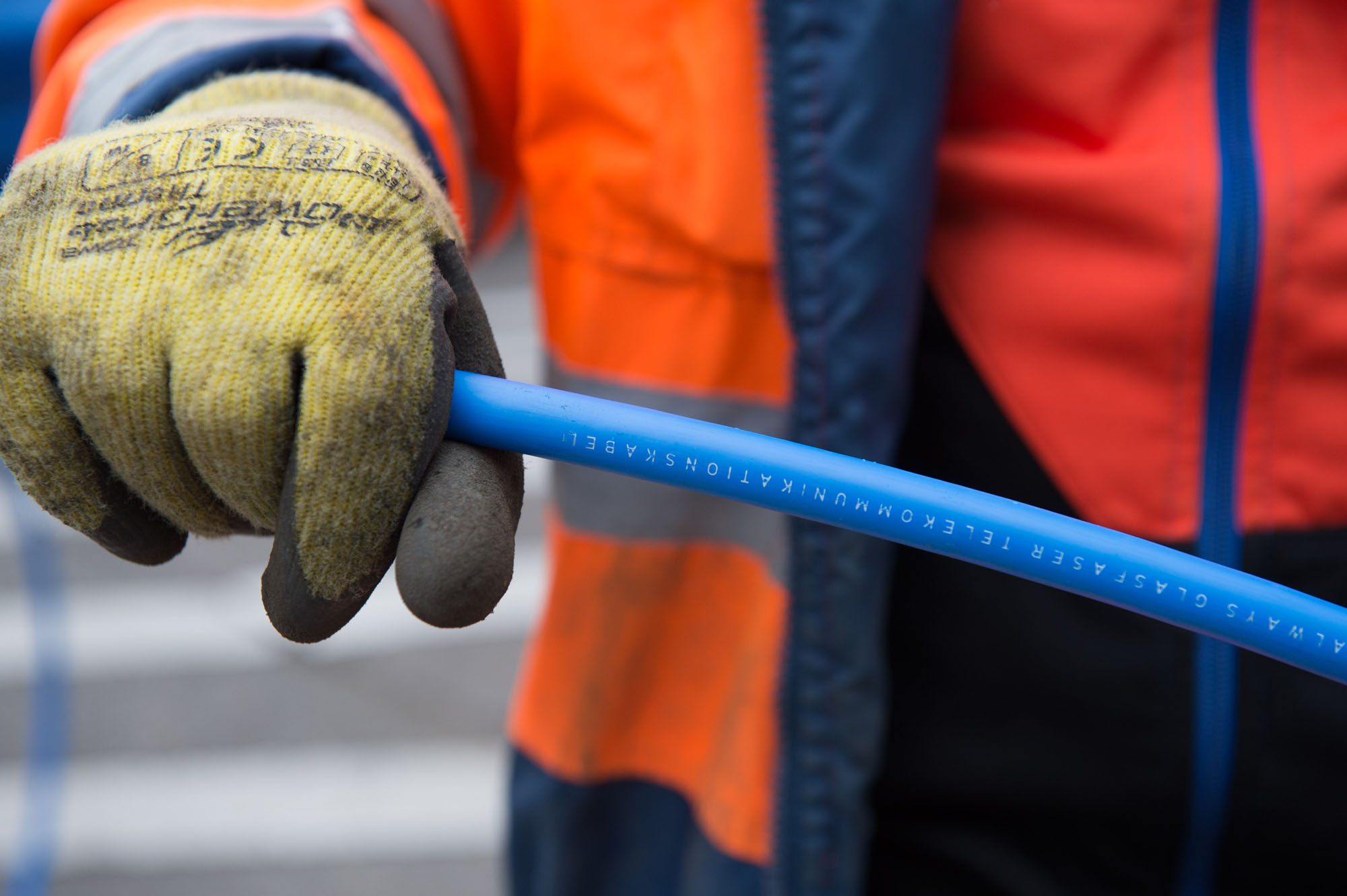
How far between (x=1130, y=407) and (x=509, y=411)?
48 centimetres

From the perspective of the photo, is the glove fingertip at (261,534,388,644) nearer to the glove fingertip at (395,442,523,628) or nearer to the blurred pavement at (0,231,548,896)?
the glove fingertip at (395,442,523,628)

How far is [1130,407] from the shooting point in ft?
2.65

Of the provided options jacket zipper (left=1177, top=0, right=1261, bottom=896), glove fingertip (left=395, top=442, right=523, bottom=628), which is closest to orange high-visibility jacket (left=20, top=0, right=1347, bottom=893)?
jacket zipper (left=1177, top=0, right=1261, bottom=896)

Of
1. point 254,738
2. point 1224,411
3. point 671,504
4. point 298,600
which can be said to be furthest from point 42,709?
point 1224,411

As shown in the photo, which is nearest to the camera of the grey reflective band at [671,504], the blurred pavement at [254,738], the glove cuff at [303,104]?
the glove cuff at [303,104]

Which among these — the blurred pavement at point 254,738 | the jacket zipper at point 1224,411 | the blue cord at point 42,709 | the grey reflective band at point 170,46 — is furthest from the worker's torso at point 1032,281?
the blue cord at point 42,709

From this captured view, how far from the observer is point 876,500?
610 millimetres

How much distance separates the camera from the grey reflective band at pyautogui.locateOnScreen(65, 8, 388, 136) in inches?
29.0

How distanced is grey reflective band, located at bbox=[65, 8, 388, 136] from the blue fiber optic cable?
0.33m

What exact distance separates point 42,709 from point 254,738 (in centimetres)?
56

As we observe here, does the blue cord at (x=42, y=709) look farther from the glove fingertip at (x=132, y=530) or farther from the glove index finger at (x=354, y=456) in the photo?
the glove index finger at (x=354, y=456)

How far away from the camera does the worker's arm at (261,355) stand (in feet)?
1.84

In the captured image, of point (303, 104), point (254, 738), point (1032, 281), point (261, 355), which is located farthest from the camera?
point (254, 738)

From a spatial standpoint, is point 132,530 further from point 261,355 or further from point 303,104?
point 303,104
